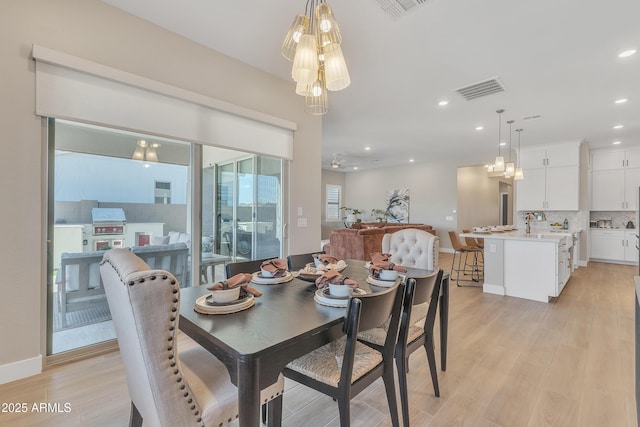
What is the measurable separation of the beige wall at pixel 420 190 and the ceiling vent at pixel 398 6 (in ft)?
23.4

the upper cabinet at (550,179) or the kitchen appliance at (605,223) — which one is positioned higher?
the upper cabinet at (550,179)

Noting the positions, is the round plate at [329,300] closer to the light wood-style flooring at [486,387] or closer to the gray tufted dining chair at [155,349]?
the gray tufted dining chair at [155,349]

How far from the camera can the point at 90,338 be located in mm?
2500

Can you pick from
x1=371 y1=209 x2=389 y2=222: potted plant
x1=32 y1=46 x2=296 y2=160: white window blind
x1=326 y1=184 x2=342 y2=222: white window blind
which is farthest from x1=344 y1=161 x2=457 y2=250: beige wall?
x1=32 y1=46 x2=296 y2=160: white window blind

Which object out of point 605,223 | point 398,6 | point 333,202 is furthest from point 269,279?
point 333,202

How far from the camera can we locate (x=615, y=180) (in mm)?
6777

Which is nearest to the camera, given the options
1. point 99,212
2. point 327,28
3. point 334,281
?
point 334,281

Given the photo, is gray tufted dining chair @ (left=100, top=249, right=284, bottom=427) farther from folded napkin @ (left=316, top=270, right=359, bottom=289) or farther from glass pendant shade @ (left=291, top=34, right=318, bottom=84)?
glass pendant shade @ (left=291, top=34, right=318, bottom=84)

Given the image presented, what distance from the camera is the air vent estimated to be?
3.61 meters

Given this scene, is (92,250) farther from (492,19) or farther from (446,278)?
(492,19)

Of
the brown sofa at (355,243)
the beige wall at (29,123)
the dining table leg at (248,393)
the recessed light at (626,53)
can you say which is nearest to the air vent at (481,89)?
the recessed light at (626,53)

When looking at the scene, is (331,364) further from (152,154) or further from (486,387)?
(152,154)

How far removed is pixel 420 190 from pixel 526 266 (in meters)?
5.56

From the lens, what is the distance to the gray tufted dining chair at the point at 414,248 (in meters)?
2.62
